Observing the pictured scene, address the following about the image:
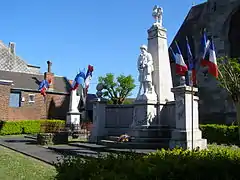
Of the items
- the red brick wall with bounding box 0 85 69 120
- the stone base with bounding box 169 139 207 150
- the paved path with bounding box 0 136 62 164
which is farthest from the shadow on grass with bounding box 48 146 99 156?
the red brick wall with bounding box 0 85 69 120

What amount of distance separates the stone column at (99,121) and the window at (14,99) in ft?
68.6

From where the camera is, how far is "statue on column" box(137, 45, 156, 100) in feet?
52.3

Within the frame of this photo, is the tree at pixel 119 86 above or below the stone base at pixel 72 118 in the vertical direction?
above

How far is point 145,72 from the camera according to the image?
1599 cm

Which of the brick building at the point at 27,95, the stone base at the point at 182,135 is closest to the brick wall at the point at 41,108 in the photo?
the brick building at the point at 27,95

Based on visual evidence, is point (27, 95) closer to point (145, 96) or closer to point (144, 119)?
point (145, 96)

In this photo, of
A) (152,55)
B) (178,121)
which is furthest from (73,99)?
(178,121)

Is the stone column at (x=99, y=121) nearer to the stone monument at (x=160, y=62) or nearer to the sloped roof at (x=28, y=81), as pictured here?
the stone monument at (x=160, y=62)

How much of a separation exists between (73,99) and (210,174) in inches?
1194

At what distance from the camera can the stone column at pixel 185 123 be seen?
1283 cm

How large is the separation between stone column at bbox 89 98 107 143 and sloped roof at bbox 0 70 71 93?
21.6m

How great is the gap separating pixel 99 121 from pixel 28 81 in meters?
24.2

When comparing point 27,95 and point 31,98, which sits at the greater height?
point 27,95

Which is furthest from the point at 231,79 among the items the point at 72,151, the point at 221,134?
the point at 72,151
